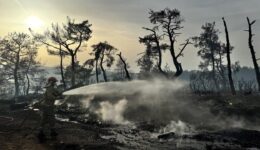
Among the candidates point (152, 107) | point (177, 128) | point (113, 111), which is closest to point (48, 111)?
point (177, 128)

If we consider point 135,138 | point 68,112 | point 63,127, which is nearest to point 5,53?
point 68,112

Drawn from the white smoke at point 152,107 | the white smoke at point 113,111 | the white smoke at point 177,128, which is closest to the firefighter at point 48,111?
the white smoke at point 177,128

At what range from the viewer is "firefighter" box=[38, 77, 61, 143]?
14703mm

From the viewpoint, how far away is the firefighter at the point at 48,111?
14.7 metres

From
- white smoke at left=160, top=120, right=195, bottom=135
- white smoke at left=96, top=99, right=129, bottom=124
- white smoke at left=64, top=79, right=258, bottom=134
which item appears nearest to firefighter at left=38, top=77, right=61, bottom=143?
white smoke at left=160, top=120, right=195, bottom=135

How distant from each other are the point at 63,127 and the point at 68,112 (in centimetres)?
1054

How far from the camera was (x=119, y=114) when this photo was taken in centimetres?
2556

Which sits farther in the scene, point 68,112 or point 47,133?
point 68,112

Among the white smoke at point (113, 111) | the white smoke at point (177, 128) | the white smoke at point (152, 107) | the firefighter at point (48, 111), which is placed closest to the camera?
the firefighter at point (48, 111)

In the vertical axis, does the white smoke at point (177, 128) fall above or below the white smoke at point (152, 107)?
below

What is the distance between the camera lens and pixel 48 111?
48.7 feet

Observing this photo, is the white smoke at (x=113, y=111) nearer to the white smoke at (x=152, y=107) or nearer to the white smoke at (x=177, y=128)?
the white smoke at (x=152, y=107)

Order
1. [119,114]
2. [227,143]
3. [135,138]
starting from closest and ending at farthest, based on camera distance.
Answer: [227,143] < [135,138] < [119,114]

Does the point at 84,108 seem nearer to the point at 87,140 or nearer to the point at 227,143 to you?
the point at 87,140
